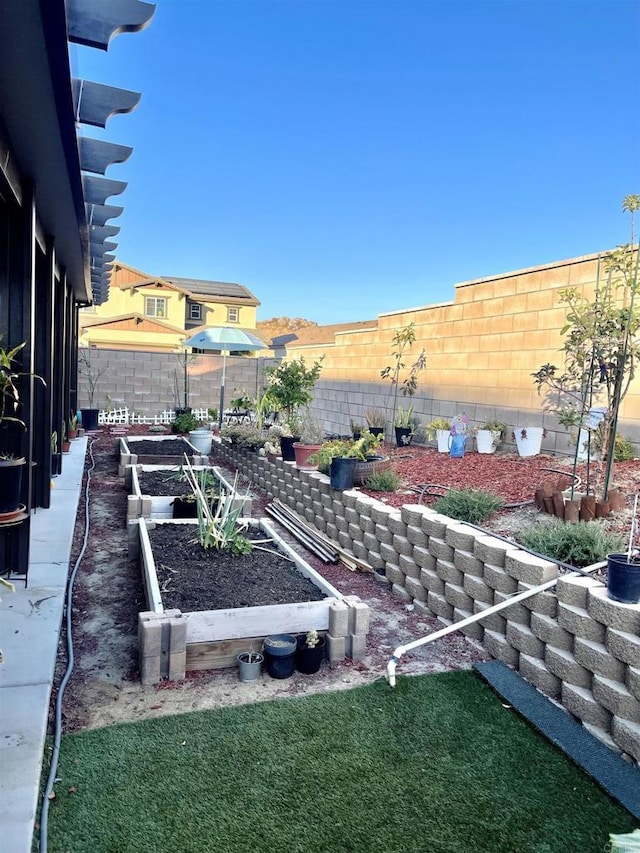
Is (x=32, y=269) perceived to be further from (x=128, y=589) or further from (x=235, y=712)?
(x=235, y=712)

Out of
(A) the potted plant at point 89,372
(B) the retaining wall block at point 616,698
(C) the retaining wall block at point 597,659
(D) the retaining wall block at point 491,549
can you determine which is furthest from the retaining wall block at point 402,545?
(A) the potted plant at point 89,372

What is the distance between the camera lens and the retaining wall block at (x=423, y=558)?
3686 mm

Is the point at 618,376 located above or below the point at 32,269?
below

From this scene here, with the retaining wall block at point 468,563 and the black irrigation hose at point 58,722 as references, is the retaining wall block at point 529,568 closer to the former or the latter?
the retaining wall block at point 468,563

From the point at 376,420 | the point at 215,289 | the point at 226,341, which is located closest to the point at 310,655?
the point at 376,420

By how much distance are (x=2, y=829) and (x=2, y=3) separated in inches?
96.8

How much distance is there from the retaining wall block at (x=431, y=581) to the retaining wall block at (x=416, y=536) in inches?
7.0

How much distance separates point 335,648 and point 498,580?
0.93m

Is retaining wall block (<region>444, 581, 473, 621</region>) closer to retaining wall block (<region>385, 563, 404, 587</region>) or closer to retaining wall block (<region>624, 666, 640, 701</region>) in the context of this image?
retaining wall block (<region>385, 563, 404, 587</region>)

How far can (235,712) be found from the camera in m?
2.45

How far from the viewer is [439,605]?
3.57m

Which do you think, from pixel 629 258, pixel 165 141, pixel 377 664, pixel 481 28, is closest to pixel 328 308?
pixel 165 141

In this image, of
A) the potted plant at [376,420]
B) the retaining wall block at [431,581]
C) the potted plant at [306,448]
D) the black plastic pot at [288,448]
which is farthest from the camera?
the potted plant at [376,420]

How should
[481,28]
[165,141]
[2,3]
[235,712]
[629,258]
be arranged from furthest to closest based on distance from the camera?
[165,141]
[481,28]
[629,258]
[235,712]
[2,3]
